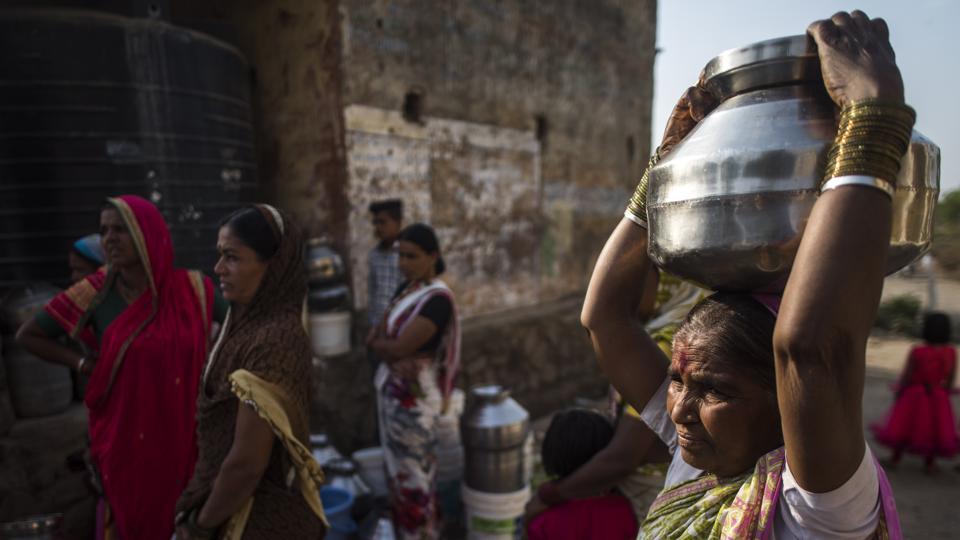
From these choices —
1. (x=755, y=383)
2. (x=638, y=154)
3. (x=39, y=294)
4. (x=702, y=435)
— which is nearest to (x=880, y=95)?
(x=755, y=383)

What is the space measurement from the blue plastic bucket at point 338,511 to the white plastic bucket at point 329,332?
1.12m

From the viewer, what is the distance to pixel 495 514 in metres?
3.47

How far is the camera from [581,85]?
280 inches

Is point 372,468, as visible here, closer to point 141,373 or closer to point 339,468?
point 339,468

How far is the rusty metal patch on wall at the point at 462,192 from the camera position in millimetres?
4668

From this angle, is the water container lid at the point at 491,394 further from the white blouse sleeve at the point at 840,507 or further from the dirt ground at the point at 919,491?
the dirt ground at the point at 919,491

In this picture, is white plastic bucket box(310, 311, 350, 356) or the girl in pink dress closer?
white plastic bucket box(310, 311, 350, 356)

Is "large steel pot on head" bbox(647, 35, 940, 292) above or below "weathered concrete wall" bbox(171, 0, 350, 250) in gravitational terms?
below

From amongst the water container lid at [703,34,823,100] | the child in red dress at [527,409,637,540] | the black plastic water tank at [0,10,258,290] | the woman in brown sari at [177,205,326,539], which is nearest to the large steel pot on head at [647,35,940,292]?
the water container lid at [703,34,823,100]

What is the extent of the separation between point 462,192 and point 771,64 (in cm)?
490

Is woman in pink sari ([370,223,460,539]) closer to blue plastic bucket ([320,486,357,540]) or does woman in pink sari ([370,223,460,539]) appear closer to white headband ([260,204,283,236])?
blue plastic bucket ([320,486,357,540])

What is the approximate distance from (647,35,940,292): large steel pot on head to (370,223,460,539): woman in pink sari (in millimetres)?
2465

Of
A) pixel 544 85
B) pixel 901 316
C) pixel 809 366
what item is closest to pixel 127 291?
pixel 809 366

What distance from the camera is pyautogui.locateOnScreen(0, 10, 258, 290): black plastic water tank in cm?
358
